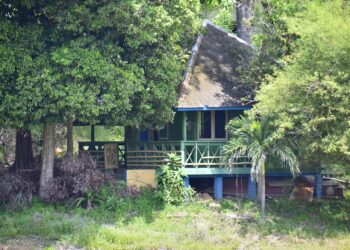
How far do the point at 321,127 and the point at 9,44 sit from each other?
9.52 m

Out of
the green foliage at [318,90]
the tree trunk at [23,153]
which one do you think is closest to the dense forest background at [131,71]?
the green foliage at [318,90]

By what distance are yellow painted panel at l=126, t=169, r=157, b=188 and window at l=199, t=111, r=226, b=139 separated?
2.42m

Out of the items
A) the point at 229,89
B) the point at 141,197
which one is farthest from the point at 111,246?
the point at 229,89

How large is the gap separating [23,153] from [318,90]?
35.1ft

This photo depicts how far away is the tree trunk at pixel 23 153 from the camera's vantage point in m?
19.0

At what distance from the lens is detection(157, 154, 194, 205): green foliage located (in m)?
17.3

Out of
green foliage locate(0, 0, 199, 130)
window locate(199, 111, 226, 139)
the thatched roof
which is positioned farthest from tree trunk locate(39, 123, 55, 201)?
window locate(199, 111, 226, 139)

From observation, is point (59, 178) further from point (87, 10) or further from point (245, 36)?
point (245, 36)

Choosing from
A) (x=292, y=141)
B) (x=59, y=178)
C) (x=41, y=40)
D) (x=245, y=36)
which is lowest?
(x=59, y=178)

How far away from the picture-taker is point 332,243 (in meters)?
14.7

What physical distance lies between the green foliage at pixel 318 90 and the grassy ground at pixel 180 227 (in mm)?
2098

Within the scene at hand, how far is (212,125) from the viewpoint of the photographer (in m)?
19.5

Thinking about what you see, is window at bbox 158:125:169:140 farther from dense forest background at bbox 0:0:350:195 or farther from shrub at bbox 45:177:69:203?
shrub at bbox 45:177:69:203

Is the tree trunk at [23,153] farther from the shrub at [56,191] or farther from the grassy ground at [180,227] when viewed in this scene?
the grassy ground at [180,227]
